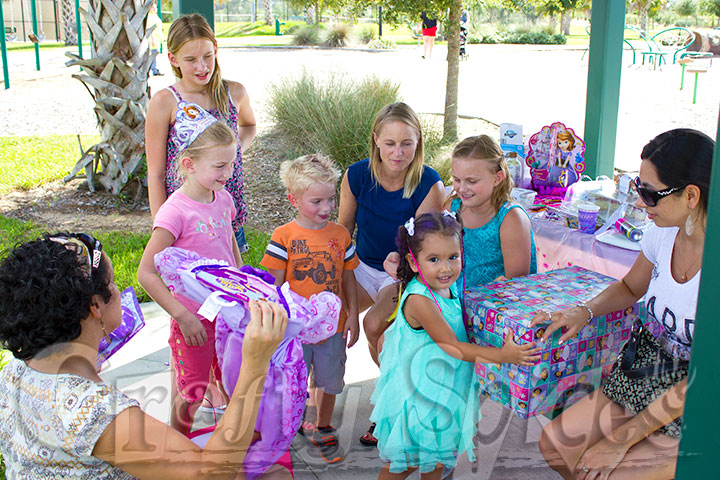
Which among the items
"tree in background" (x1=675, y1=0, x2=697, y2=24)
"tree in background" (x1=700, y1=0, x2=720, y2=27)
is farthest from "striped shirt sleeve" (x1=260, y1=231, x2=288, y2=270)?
"tree in background" (x1=675, y1=0, x2=697, y2=24)

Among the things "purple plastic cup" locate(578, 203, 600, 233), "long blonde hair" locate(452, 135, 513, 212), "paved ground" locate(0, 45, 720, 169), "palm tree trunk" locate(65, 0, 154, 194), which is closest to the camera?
"long blonde hair" locate(452, 135, 513, 212)

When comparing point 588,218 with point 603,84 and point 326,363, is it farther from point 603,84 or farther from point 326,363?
point 603,84

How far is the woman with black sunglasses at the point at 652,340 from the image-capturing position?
212 cm

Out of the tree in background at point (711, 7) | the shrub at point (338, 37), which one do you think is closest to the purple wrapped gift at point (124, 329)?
the shrub at point (338, 37)

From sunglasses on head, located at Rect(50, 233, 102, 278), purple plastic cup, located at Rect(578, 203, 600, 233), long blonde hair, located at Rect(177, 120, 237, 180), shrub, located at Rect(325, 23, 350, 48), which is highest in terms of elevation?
shrub, located at Rect(325, 23, 350, 48)

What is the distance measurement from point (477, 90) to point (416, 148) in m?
14.1

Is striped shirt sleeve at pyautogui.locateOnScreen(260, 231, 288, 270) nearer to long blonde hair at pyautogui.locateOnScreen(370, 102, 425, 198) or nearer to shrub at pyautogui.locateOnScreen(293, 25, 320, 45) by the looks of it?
long blonde hair at pyautogui.locateOnScreen(370, 102, 425, 198)

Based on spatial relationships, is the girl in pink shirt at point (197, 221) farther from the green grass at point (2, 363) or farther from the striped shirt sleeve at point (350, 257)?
the green grass at point (2, 363)

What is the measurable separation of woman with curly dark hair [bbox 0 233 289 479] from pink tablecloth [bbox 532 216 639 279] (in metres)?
2.10

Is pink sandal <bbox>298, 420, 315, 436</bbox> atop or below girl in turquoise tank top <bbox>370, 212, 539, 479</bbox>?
below

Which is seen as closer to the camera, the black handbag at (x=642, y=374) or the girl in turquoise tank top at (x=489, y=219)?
the black handbag at (x=642, y=374)

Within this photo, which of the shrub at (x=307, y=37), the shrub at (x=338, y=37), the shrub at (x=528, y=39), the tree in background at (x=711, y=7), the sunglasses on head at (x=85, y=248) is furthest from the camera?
the shrub at (x=528, y=39)

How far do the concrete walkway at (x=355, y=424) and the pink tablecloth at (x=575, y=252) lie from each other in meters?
0.83

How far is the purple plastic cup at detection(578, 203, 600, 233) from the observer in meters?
3.48
